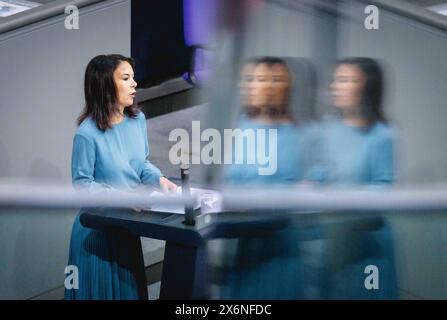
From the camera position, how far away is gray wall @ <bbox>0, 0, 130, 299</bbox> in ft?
4.94

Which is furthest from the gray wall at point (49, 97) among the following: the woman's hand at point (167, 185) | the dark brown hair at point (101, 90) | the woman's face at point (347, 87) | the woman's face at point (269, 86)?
the woman's face at point (347, 87)

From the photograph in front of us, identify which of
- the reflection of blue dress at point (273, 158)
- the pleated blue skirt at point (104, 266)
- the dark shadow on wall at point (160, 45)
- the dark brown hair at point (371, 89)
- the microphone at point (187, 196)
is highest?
the dark shadow on wall at point (160, 45)

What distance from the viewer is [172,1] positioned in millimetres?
1490

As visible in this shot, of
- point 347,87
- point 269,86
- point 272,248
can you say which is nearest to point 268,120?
point 269,86

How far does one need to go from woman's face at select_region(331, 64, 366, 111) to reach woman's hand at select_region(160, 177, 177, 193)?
49 centimetres

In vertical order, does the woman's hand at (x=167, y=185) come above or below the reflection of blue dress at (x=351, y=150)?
below

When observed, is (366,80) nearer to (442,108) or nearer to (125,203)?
(442,108)

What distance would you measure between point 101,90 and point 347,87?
0.68 meters

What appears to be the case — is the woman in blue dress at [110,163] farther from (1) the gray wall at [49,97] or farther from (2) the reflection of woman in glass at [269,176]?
(2) the reflection of woman in glass at [269,176]

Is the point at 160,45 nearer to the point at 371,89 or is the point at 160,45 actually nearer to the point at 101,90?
the point at 101,90

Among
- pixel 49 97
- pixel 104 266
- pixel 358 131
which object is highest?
pixel 49 97

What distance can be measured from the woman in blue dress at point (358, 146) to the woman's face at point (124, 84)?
1.76 ft

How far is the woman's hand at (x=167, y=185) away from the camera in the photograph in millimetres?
1492

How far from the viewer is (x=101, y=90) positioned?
1511 millimetres
